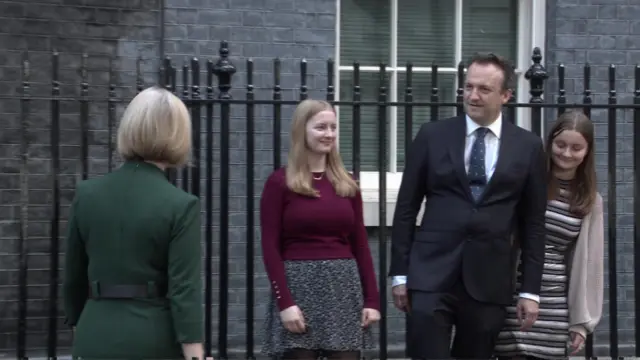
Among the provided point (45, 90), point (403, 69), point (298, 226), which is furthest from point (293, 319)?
point (403, 69)

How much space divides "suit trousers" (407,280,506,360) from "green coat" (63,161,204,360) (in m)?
1.14

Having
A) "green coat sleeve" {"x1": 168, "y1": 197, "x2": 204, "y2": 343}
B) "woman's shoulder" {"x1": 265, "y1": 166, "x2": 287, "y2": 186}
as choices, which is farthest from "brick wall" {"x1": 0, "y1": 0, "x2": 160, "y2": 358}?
"green coat sleeve" {"x1": 168, "y1": 197, "x2": 204, "y2": 343}

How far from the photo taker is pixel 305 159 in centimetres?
489

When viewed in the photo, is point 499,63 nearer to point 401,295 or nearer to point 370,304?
point 401,295

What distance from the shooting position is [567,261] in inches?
193

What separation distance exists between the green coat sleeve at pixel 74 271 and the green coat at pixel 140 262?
68 mm

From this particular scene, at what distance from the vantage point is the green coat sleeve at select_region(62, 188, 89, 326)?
402cm

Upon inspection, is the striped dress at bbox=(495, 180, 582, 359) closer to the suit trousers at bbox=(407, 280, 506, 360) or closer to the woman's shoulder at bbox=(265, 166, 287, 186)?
the suit trousers at bbox=(407, 280, 506, 360)

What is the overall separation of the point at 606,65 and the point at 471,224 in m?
4.02

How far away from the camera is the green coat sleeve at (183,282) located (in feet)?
12.6

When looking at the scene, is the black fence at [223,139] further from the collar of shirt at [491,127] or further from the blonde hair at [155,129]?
the blonde hair at [155,129]

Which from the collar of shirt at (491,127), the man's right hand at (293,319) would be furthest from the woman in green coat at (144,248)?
the collar of shirt at (491,127)

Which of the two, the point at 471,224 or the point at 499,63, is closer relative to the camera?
the point at 471,224

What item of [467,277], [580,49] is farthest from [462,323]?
[580,49]
